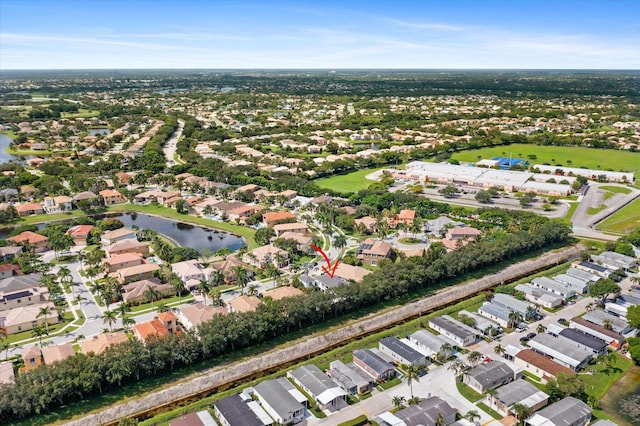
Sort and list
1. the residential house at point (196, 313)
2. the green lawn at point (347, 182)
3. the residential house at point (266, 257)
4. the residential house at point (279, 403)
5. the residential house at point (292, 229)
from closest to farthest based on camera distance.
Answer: the residential house at point (279, 403), the residential house at point (196, 313), the residential house at point (266, 257), the residential house at point (292, 229), the green lawn at point (347, 182)

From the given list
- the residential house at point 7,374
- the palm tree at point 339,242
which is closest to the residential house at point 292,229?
the palm tree at point 339,242

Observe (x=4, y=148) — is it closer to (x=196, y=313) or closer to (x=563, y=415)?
(x=196, y=313)

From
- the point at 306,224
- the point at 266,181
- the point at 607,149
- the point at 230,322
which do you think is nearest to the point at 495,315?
the point at 230,322

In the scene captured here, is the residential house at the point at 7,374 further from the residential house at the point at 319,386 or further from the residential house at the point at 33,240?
the residential house at the point at 33,240

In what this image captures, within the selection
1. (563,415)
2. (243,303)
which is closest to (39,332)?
(243,303)

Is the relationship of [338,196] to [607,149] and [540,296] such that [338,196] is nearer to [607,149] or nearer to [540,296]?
[540,296]

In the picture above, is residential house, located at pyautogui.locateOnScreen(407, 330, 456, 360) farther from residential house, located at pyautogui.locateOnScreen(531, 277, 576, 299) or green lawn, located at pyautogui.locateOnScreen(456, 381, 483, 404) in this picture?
residential house, located at pyautogui.locateOnScreen(531, 277, 576, 299)
